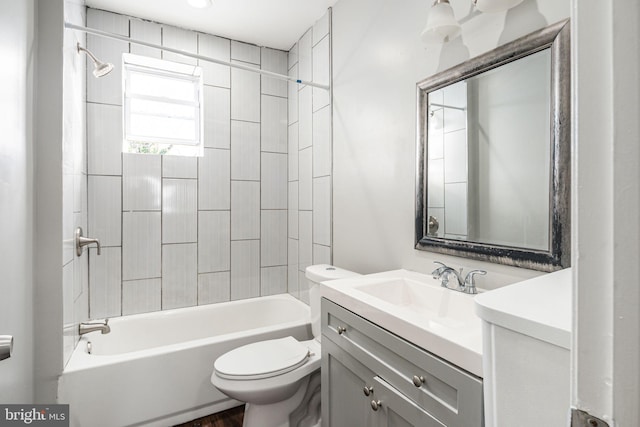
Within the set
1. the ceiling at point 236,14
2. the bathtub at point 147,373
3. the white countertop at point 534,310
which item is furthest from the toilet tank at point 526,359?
the ceiling at point 236,14

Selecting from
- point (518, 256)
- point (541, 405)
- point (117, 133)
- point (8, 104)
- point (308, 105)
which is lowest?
point (541, 405)

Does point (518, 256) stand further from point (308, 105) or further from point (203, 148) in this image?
point (203, 148)

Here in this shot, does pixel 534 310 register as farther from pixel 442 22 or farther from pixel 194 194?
pixel 194 194

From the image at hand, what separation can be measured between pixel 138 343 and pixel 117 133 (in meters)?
1.48

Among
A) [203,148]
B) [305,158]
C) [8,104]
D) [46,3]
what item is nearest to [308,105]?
[305,158]

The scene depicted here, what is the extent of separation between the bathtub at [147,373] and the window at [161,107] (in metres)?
1.27

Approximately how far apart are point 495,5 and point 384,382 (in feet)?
4.36

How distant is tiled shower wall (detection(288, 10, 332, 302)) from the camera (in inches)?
89.4

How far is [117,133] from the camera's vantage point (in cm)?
223

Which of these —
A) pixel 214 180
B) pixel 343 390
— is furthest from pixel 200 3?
pixel 343 390

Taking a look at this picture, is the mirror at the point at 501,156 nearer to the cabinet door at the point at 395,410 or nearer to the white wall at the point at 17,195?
the cabinet door at the point at 395,410

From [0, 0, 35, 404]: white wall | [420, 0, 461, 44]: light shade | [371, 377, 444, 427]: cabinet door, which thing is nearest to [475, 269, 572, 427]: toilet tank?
[371, 377, 444, 427]: cabinet door

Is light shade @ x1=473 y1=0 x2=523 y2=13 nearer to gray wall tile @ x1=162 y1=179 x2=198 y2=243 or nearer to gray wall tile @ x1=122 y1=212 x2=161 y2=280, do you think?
gray wall tile @ x1=162 y1=179 x2=198 y2=243

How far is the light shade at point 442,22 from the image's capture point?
4.07 feet
